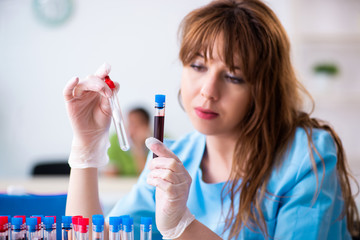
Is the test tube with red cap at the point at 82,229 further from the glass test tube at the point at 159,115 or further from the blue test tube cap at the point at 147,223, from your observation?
the glass test tube at the point at 159,115

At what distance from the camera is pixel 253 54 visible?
1271 millimetres

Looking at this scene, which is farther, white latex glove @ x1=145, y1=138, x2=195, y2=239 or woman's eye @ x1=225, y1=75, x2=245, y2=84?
woman's eye @ x1=225, y1=75, x2=245, y2=84

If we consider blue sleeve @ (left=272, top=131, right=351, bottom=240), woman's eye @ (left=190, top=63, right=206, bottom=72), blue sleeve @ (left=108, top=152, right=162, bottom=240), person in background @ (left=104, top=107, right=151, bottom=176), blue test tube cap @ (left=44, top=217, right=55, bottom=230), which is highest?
woman's eye @ (left=190, top=63, right=206, bottom=72)

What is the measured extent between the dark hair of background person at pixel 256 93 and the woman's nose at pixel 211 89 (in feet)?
0.19

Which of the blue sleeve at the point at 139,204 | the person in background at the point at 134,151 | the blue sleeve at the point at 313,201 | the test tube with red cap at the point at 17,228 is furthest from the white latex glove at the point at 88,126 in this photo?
the person in background at the point at 134,151

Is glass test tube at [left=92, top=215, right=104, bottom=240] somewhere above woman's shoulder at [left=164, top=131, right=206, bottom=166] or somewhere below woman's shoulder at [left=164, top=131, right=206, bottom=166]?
above

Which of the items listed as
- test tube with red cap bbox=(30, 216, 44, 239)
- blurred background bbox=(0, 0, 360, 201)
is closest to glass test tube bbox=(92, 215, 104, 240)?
test tube with red cap bbox=(30, 216, 44, 239)

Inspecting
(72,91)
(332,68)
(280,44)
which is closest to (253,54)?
(280,44)

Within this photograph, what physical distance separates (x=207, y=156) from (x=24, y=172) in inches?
140

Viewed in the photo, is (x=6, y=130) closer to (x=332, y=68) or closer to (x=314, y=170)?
(x=332, y=68)

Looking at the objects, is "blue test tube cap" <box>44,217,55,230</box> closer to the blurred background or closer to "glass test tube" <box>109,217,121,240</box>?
"glass test tube" <box>109,217,121,240</box>

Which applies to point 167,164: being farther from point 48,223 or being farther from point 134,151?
point 134,151

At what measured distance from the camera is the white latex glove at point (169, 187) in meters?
0.93

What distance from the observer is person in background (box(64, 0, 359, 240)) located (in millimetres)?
1180
